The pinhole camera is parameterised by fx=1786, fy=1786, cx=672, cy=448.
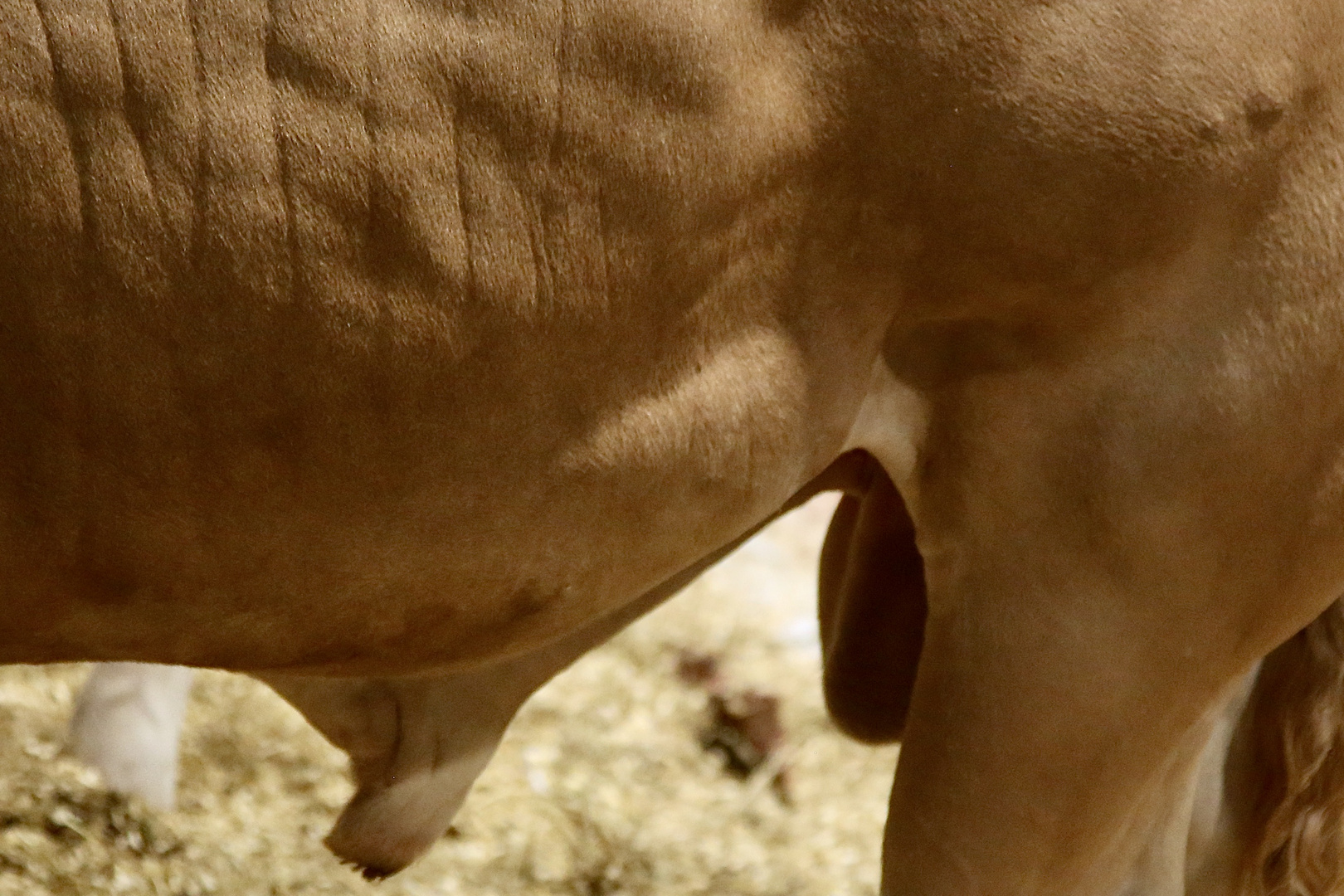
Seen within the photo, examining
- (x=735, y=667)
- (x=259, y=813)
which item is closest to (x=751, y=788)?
(x=735, y=667)

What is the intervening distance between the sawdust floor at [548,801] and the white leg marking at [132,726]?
0.03 metres

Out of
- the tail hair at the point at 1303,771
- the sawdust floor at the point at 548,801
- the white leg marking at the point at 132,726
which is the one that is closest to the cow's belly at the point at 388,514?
the tail hair at the point at 1303,771

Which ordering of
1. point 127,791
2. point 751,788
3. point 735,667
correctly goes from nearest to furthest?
1. point 127,791
2. point 751,788
3. point 735,667

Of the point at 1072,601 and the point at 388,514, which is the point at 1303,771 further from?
the point at 388,514

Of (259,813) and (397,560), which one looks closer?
(397,560)

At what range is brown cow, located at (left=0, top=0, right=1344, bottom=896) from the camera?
3.21 feet

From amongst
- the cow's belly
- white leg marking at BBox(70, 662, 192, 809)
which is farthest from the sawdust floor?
the cow's belly

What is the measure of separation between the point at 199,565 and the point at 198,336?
0.47 ft

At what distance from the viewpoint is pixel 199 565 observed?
104 centimetres

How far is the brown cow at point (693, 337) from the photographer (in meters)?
0.98

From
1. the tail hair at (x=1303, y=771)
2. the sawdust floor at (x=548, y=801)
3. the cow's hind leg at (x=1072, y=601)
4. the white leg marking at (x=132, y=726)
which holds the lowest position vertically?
the sawdust floor at (x=548, y=801)

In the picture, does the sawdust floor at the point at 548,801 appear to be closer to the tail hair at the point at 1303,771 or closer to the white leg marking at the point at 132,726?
the white leg marking at the point at 132,726

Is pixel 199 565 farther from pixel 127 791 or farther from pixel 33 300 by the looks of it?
pixel 127 791

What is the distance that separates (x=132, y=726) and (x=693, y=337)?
1.08 meters
